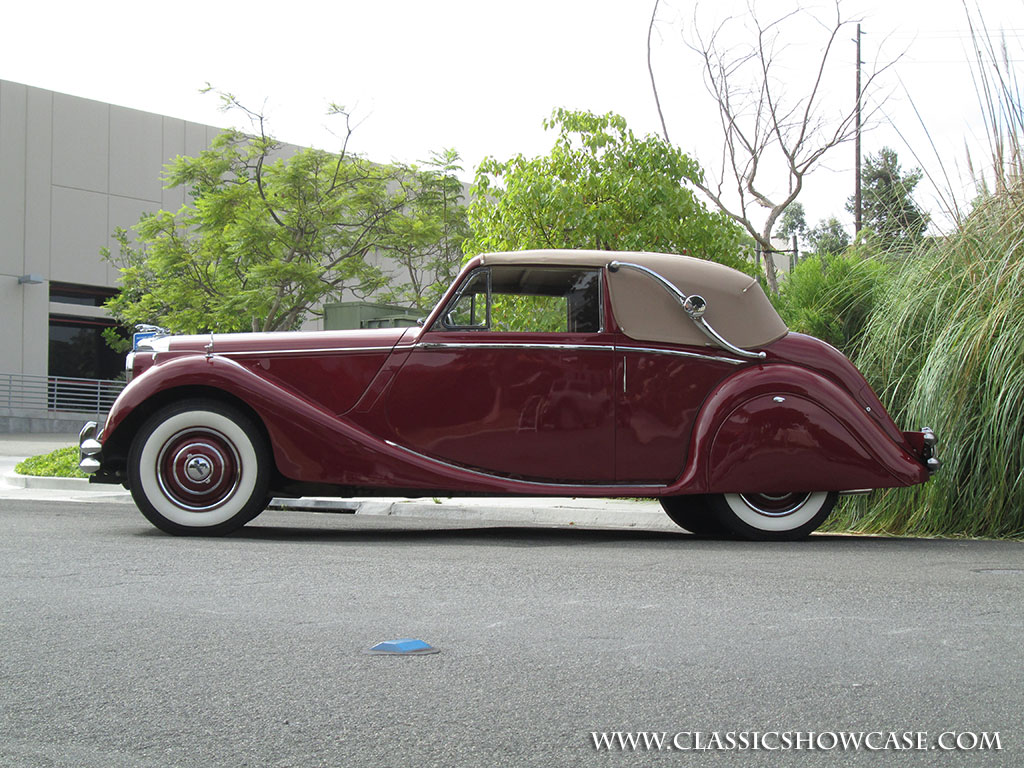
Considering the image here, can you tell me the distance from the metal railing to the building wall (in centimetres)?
44

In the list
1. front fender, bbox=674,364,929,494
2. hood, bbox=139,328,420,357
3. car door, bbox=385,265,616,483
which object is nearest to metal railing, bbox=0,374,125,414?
hood, bbox=139,328,420,357

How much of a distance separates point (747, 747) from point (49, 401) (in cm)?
3590

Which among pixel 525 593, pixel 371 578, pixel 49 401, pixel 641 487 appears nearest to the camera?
pixel 525 593

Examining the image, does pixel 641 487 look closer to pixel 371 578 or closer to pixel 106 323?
pixel 371 578

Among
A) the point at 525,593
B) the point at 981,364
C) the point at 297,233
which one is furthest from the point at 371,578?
the point at 297,233

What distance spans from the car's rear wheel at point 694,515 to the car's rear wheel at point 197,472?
289cm

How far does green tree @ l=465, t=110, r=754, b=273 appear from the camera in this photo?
428 inches

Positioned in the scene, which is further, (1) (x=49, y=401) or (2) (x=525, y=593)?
(1) (x=49, y=401)

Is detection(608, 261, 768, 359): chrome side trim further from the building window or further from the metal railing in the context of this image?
the building window

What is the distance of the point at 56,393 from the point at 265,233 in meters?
18.5

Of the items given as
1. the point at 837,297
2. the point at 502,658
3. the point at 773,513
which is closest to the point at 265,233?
the point at 837,297

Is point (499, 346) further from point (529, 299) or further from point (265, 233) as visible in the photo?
point (265, 233)

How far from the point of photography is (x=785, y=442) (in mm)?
6531

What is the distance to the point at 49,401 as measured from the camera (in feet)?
114
